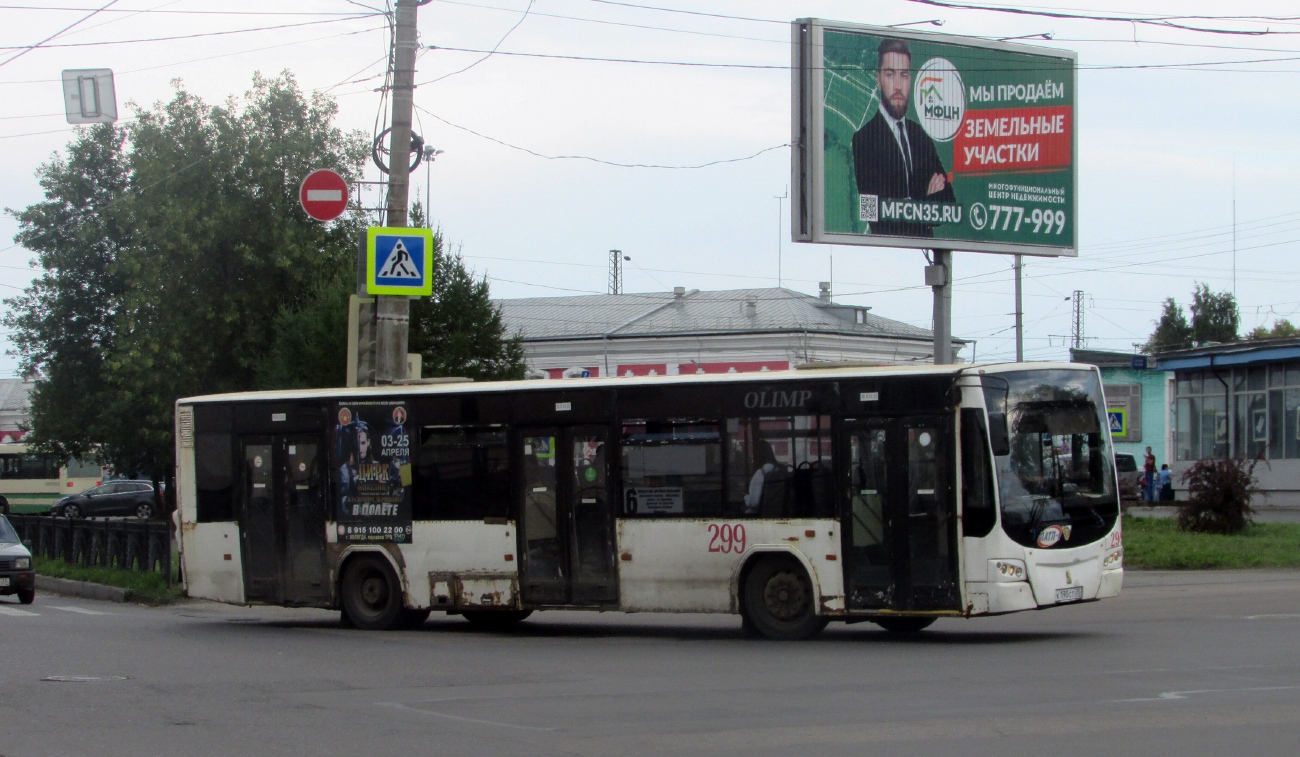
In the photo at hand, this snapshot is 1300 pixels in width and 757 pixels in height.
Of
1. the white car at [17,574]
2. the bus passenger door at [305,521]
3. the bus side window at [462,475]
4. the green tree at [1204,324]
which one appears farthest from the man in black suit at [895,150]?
the green tree at [1204,324]

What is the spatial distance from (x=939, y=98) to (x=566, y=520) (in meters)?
13.5

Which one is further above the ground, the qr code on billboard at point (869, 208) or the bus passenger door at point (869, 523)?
the qr code on billboard at point (869, 208)

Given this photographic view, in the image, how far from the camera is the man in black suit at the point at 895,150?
25297 mm

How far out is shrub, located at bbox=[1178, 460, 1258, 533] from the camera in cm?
2686

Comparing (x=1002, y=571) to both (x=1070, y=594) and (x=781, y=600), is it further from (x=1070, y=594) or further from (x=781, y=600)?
(x=781, y=600)

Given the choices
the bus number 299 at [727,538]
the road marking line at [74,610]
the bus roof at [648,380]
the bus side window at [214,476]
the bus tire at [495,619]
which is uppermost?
the bus roof at [648,380]

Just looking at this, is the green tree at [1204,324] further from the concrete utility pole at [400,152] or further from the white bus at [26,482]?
the concrete utility pole at [400,152]

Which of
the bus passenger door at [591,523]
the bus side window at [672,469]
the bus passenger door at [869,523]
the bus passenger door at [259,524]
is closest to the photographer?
the bus passenger door at [869,523]

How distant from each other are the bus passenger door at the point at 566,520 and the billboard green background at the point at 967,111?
1088cm

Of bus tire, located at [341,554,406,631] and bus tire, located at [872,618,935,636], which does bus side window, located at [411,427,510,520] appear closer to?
bus tire, located at [341,554,406,631]

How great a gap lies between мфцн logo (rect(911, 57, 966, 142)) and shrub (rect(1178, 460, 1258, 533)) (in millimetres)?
7859

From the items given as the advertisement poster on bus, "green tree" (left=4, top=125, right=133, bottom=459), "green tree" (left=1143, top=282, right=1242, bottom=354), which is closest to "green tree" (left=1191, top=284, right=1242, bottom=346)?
"green tree" (left=1143, top=282, right=1242, bottom=354)

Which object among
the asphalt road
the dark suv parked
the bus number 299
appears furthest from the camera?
the dark suv parked

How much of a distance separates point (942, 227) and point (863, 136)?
7.15 feet
